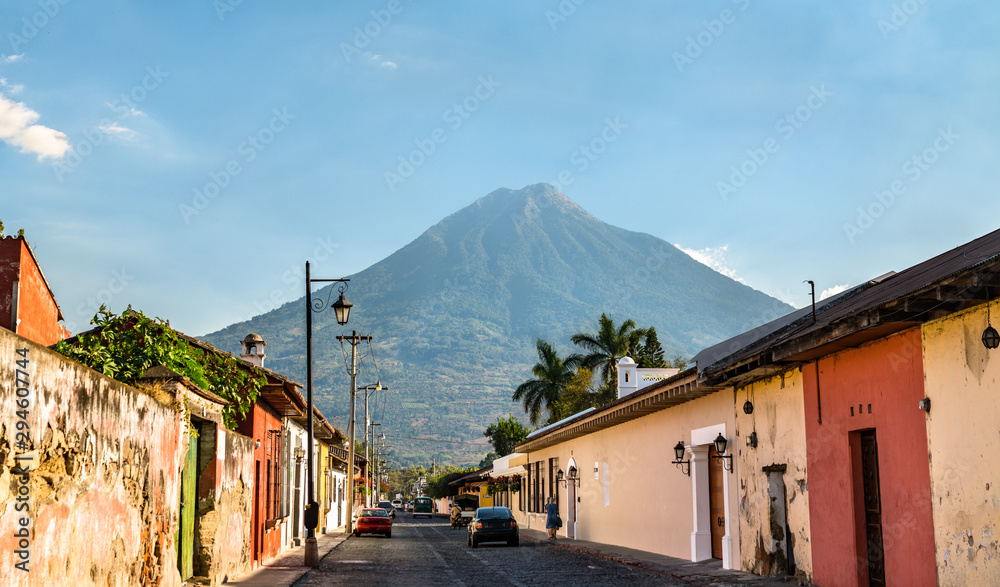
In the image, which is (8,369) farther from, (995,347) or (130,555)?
(995,347)

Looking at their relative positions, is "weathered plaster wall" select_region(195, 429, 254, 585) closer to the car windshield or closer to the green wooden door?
the green wooden door

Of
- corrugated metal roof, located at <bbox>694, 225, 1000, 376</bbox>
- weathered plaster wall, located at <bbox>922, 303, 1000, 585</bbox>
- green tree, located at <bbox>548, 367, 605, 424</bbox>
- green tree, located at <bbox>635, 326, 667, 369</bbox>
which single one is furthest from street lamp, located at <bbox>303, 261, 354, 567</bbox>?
green tree, located at <bbox>548, 367, 605, 424</bbox>

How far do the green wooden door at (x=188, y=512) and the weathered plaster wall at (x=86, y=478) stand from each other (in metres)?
1.05

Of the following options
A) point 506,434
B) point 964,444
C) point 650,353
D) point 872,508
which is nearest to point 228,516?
point 872,508

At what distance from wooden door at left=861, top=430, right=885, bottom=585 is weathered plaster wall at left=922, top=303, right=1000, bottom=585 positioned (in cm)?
191

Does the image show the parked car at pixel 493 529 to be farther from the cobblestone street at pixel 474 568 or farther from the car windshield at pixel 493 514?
the cobblestone street at pixel 474 568

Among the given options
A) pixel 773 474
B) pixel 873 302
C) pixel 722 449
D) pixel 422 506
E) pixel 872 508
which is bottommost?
pixel 422 506

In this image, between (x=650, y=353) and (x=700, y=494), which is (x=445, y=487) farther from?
(x=700, y=494)

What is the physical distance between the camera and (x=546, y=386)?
7431cm

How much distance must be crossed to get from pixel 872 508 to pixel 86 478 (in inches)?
399

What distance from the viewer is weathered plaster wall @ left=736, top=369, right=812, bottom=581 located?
15.2m

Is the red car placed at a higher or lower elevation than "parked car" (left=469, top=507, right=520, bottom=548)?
lower

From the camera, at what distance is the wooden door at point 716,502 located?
1997cm

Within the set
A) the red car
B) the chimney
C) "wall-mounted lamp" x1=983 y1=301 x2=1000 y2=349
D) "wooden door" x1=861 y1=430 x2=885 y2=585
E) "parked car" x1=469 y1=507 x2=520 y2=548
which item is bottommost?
the red car
